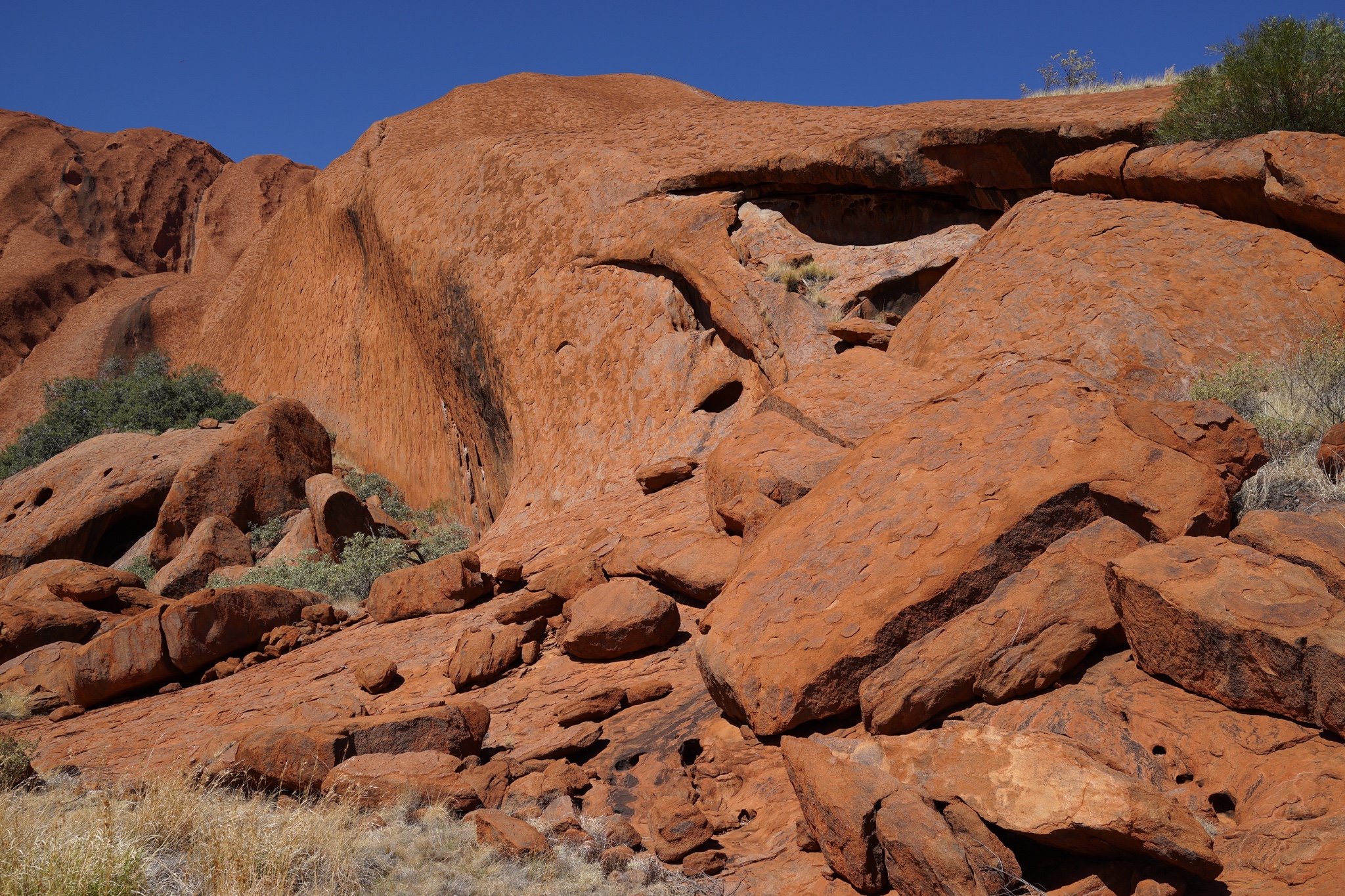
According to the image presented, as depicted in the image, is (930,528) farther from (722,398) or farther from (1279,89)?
(1279,89)

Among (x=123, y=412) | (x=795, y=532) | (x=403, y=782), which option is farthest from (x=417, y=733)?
(x=123, y=412)

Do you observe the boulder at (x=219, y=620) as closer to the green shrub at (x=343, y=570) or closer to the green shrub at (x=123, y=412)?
the green shrub at (x=343, y=570)

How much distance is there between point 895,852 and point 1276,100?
7.93 m

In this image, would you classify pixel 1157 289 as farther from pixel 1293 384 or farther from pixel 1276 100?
pixel 1276 100

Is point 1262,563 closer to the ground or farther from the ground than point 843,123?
closer to the ground

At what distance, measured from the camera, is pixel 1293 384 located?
226 inches

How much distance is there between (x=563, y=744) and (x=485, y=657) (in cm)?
149

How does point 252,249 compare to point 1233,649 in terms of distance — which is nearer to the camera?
point 1233,649

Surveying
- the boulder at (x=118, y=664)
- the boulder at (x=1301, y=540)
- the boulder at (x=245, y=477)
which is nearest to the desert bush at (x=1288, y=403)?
the boulder at (x=1301, y=540)

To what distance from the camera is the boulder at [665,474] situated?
26.1 feet

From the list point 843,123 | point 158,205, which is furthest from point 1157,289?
point 158,205

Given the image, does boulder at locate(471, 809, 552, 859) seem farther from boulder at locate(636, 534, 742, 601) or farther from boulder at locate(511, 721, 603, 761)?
boulder at locate(636, 534, 742, 601)

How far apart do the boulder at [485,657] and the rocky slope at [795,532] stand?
0.09 feet

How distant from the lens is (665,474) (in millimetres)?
7988
